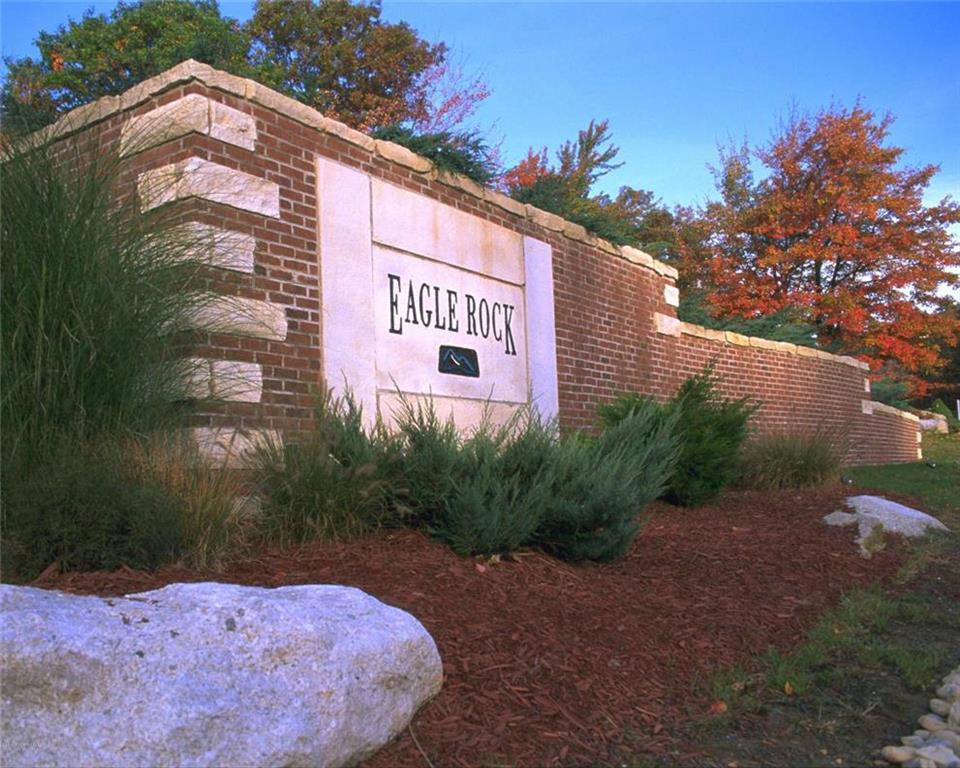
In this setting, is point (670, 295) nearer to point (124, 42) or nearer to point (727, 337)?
point (727, 337)

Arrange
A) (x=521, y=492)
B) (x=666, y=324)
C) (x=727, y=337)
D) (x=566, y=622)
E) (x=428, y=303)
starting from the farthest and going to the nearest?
(x=727, y=337) < (x=666, y=324) < (x=428, y=303) < (x=521, y=492) < (x=566, y=622)

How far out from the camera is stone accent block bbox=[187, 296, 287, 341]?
568 cm

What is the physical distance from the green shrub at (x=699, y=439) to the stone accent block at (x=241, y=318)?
11.3 ft

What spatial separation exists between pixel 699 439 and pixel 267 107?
5055mm

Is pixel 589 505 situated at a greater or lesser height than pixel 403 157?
lesser

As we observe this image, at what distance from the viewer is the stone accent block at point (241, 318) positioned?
5684mm

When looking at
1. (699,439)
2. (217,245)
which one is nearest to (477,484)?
(217,245)

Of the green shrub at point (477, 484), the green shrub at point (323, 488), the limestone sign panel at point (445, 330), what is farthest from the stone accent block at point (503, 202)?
the green shrub at point (323, 488)

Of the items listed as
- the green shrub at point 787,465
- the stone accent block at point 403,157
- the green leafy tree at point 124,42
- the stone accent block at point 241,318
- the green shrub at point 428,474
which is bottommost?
the green shrub at point 787,465

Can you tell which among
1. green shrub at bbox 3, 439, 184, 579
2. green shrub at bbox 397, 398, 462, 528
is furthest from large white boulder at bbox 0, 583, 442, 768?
green shrub at bbox 397, 398, 462, 528

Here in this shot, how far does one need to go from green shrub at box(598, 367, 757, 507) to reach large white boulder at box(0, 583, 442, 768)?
17.6ft

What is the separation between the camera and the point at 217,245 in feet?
19.3

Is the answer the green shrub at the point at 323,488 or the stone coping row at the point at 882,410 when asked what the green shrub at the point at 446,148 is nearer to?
the green shrub at the point at 323,488

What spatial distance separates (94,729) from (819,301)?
69.4ft
